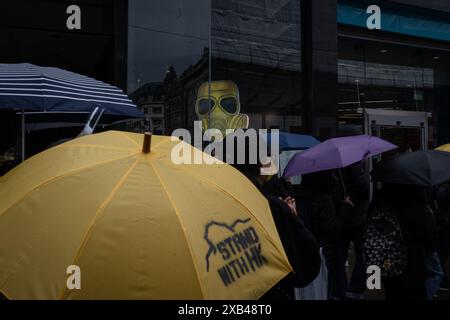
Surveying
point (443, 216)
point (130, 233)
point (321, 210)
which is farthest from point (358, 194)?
point (130, 233)

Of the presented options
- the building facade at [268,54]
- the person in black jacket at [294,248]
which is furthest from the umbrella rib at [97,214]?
the building facade at [268,54]

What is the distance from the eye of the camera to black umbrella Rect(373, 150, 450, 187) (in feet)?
13.1

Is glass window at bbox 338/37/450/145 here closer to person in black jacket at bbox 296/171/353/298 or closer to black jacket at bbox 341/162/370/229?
black jacket at bbox 341/162/370/229

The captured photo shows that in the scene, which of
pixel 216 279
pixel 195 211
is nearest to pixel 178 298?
pixel 216 279

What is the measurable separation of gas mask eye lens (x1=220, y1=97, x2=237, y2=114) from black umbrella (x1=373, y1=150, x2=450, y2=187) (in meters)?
5.88

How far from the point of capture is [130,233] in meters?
1.69

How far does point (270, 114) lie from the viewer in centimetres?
1030

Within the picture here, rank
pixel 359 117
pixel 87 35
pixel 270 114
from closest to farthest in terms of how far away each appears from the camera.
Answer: pixel 87 35 → pixel 270 114 → pixel 359 117

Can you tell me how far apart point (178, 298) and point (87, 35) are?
27.4ft

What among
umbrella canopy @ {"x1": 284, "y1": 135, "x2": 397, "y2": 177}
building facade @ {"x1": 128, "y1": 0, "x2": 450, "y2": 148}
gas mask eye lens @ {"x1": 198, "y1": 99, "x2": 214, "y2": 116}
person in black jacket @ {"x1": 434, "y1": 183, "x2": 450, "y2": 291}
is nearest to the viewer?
umbrella canopy @ {"x1": 284, "y1": 135, "x2": 397, "y2": 177}

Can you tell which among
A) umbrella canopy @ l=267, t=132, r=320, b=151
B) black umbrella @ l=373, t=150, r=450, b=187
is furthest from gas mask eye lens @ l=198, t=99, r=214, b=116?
black umbrella @ l=373, t=150, r=450, b=187

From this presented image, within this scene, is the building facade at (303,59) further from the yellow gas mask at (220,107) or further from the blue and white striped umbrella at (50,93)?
the blue and white striped umbrella at (50,93)

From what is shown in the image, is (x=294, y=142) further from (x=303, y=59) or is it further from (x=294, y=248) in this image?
(x=294, y=248)
